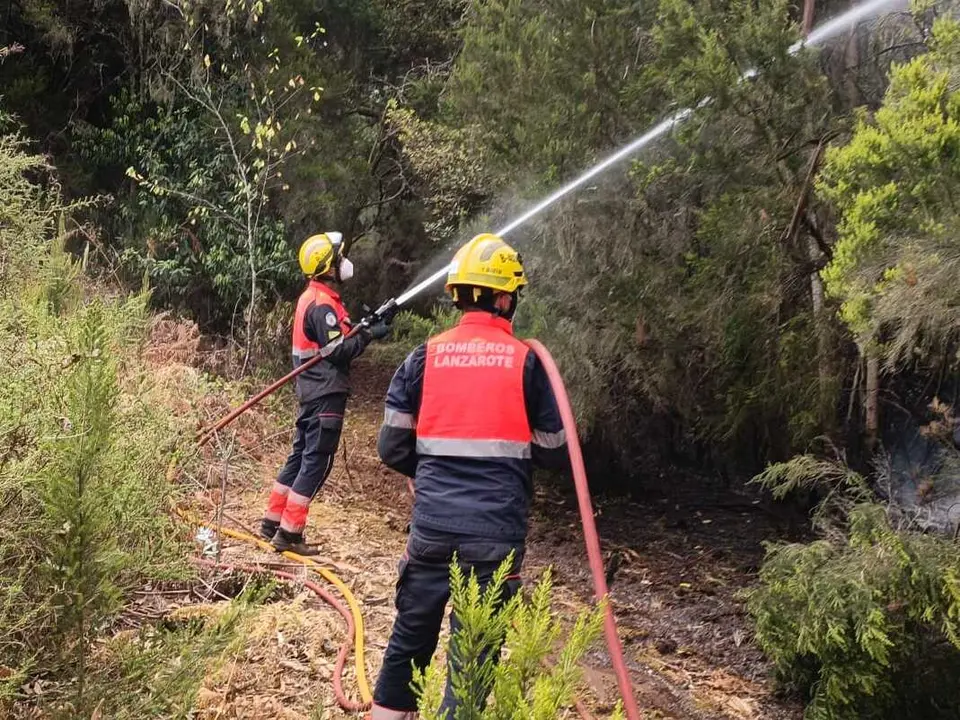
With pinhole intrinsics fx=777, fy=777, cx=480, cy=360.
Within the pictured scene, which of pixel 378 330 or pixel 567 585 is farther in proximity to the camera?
pixel 567 585

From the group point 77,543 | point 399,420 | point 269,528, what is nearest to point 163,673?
point 77,543

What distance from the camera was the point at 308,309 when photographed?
16.4 feet

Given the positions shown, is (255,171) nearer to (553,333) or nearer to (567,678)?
(553,333)

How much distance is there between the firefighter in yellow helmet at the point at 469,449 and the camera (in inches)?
110

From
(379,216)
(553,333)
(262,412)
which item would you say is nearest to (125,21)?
(379,216)

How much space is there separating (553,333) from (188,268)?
5.07 metres

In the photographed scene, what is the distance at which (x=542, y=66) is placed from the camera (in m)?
6.43

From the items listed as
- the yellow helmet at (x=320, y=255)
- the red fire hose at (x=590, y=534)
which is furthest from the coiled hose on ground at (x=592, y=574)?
the yellow helmet at (x=320, y=255)

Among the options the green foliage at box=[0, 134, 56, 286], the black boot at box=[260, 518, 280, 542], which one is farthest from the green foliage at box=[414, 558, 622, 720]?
the green foliage at box=[0, 134, 56, 286]

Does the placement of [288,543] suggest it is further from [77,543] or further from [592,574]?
[77,543]

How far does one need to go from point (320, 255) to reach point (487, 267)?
91.1 inches

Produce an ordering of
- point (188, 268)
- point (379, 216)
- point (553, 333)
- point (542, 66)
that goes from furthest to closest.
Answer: point (379, 216), point (188, 268), point (553, 333), point (542, 66)

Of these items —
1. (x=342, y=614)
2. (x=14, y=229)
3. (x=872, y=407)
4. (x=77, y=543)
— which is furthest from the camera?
(x=14, y=229)

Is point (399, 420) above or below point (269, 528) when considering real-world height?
above
